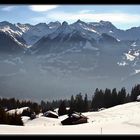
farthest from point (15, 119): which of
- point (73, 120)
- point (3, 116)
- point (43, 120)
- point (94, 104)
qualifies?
point (94, 104)

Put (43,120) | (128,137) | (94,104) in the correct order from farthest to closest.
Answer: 1. (94,104)
2. (43,120)
3. (128,137)

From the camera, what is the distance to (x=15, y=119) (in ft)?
158

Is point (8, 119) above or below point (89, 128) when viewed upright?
below

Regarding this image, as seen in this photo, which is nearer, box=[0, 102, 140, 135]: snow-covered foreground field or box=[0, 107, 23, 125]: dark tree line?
box=[0, 102, 140, 135]: snow-covered foreground field

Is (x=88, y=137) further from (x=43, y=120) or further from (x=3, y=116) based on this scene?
(x=43, y=120)

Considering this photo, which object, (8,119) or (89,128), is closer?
(89,128)

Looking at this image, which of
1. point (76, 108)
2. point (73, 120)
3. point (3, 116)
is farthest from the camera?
point (76, 108)

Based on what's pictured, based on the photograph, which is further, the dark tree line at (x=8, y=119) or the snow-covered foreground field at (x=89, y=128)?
the dark tree line at (x=8, y=119)
